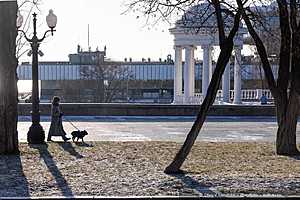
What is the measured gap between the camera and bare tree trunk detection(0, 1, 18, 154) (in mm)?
15133

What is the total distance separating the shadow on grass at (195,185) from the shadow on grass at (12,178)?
2781 millimetres

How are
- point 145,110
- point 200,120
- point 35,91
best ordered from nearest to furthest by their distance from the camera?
point 200,120
point 35,91
point 145,110

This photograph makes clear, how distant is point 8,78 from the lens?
50.6 feet

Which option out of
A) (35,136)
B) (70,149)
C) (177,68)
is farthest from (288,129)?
(177,68)

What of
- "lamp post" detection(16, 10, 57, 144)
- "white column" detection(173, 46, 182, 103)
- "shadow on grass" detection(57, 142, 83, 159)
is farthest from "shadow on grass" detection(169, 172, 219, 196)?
"white column" detection(173, 46, 182, 103)

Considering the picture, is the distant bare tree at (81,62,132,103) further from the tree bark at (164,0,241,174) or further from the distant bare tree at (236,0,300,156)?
the tree bark at (164,0,241,174)

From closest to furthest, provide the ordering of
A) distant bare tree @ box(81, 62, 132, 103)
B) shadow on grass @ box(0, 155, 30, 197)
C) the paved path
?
1. shadow on grass @ box(0, 155, 30, 197)
2. the paved path
3. distant bare tree @ box(81, 62, 132, 103)

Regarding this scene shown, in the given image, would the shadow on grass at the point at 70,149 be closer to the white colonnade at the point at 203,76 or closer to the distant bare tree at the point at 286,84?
the distant bare tree at the point at 286,84

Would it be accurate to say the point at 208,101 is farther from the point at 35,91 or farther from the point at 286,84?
the point at 35,91

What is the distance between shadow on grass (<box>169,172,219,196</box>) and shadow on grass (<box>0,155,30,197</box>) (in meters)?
2.78

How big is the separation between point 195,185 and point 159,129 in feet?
54.8

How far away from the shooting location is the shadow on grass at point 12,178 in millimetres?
9773

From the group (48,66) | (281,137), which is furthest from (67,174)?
(48,66)

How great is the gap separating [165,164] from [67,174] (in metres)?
2.57
